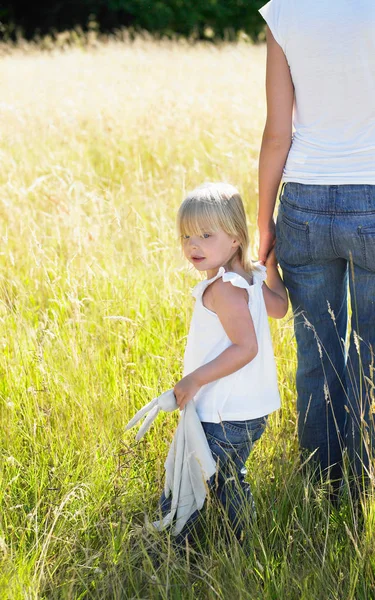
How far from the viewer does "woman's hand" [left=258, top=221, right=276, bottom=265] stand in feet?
7.56

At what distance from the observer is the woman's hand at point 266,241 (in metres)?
2.30

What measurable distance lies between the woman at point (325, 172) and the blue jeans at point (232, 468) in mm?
208

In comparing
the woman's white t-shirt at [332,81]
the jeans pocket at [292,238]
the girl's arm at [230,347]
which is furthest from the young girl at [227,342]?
the woman's white t-shirt at [332,81]

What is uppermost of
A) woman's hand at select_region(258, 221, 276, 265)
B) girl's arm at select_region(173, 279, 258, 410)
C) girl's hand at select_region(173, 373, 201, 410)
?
woman's hand at select_region(258, 221, 276, 265)

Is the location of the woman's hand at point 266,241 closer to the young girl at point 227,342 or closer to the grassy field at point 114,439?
the young girl at point 227,342

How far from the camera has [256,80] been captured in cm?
868

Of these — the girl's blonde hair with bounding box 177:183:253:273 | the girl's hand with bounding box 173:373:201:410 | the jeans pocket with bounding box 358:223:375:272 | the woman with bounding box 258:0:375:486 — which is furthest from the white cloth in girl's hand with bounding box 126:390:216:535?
the jeans pocket with bounding box 358:223:375:272

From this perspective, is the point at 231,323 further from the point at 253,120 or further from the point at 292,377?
the point at 253,120

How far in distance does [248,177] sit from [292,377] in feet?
7.68

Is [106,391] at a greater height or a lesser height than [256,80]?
lesser

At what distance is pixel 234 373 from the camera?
6.78ft

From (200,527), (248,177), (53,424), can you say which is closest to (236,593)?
(200,527)

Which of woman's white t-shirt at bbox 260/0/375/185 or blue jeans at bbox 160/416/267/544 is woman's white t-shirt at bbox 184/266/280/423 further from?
woman's white t-shirt at bbox 260/0/375/185

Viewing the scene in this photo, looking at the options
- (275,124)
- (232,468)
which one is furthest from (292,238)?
(232,468)
